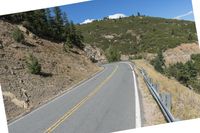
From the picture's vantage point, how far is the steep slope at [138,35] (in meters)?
129

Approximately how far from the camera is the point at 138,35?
6161 inches

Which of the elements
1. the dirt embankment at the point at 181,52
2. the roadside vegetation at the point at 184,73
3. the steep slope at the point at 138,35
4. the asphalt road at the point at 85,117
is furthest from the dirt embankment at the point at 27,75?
the steep slope at the point at 138,35

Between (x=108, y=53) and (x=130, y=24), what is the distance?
266ft

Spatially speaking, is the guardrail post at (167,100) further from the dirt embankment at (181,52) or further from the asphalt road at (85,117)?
the dirt embankment at (181,52)

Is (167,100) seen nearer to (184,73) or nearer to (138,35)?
(184,73)

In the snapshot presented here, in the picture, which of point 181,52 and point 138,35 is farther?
point 138,35

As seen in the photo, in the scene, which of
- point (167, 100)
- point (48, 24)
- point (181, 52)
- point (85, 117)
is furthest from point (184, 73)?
point (167, 100)

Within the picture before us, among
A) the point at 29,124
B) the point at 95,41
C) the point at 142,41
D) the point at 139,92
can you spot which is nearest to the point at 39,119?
the point at 29,124

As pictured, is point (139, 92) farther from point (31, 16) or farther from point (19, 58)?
point (31, 16)

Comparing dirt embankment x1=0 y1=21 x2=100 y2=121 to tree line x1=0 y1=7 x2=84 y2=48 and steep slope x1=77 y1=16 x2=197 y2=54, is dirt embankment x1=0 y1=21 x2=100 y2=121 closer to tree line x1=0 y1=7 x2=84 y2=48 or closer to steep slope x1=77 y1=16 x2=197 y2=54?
tree line x1=0 y1=7 x2=84 y2=48

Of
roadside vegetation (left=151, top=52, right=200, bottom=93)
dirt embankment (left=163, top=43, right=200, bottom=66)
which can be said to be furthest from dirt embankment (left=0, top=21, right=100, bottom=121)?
dirt embankment (left=163, top=43, right=200, bottom=66)

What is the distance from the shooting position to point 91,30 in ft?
593

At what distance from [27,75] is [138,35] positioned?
126 meters

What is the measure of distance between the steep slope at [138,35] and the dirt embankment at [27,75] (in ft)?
245
